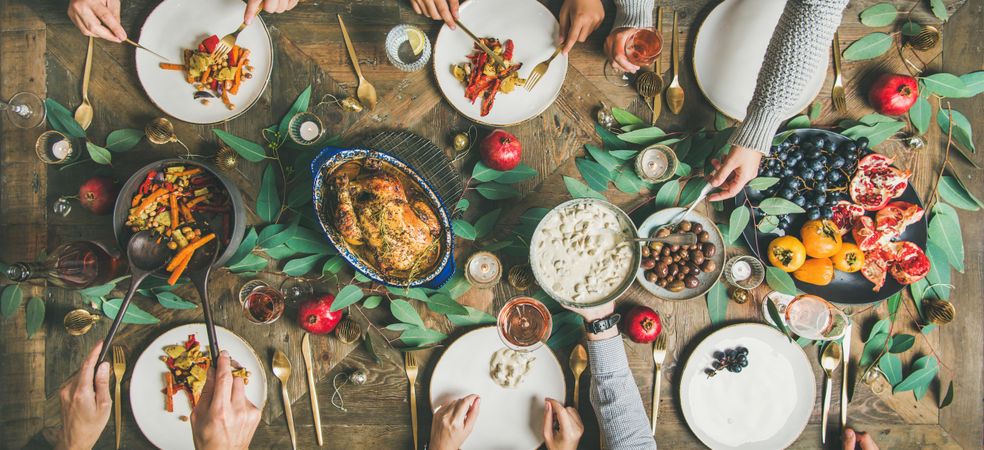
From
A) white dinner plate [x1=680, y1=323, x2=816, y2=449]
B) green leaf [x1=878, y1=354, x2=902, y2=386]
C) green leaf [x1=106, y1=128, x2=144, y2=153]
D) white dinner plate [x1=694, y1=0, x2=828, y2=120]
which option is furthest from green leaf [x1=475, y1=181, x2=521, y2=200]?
green leaf [x1=878, y1=354, x2=902, y2=386]

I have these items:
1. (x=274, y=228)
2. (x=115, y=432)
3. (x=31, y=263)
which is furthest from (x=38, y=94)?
(x=115, y=432)

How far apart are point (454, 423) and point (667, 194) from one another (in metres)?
1.13

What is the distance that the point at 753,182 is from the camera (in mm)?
1751

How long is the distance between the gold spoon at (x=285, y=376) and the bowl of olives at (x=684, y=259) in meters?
Result: 1.34

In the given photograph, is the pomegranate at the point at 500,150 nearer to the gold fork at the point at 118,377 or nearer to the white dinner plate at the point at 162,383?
the white dinner plate at the point at 162,383

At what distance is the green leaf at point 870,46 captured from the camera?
1828mm

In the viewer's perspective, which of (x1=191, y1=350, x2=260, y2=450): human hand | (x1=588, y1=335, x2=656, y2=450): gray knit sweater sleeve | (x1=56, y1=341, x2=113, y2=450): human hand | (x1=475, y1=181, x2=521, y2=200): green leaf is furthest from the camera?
(x1=475, y1=181, x2=521, y2=200): green leaf

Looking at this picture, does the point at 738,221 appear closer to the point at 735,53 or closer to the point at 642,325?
the point at 642,325

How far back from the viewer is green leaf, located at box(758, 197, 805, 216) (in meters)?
1.74

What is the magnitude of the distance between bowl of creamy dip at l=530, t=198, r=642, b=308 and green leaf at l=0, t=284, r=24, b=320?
76.7 inches

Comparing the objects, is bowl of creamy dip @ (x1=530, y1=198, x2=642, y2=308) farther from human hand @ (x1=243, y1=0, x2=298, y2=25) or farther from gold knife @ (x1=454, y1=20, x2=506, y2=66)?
human hand @ (x1=243, y1=0, x2=298, y2=25)

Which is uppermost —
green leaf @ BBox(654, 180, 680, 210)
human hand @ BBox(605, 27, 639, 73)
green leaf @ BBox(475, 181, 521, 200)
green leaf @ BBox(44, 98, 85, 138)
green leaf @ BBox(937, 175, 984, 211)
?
human hand @ BBox(605, 27, 639, 73)

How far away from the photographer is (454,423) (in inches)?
69.1

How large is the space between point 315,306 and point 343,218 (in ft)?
1.39
